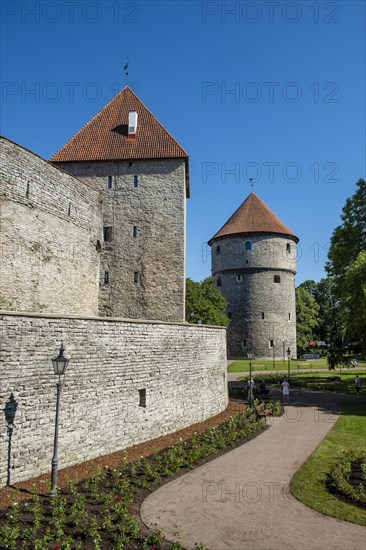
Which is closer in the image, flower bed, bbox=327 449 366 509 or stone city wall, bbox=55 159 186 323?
flower bed, bbox=327 449 366 509

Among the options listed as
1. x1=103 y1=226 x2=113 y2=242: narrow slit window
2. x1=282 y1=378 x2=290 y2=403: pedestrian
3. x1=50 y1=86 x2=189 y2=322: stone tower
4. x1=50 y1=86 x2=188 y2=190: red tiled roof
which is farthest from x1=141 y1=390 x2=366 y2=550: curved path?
x1=50 y1=86 x2=188 y2=190: red tiled roof

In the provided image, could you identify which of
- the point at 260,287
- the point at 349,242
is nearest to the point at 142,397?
the point at 349,242

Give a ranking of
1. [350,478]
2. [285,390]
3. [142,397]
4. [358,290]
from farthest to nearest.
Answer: [285,390], [358,290], [142,397], [350,478]

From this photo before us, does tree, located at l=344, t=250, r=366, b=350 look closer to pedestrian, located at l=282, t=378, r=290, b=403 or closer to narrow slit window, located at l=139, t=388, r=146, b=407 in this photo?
pedestrian, located at l=282, t=378, r=290, b=403

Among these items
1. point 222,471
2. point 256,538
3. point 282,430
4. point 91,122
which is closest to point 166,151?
point 91,122

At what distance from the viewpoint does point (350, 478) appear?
33.1 ft

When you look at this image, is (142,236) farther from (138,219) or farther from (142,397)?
(142,397)

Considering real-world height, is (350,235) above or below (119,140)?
below

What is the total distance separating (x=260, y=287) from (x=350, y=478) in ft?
118

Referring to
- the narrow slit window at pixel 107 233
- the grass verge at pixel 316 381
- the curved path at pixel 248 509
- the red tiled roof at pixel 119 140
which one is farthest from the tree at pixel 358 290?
the narrow slit window at pixel 107 233

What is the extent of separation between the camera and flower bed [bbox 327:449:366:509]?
882 centimetres

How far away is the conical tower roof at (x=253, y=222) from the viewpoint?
45969 millimetres

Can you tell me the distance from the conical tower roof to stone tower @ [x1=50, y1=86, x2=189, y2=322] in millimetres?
25509

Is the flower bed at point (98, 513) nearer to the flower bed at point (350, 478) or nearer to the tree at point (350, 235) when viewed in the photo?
the flower bed at point (350, 478)
